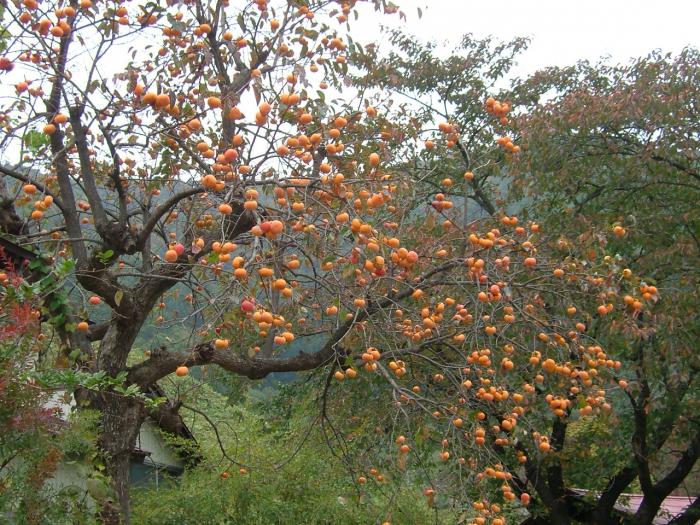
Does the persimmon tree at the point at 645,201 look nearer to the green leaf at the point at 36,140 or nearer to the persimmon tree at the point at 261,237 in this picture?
the persimmon tree at the point at 261,237

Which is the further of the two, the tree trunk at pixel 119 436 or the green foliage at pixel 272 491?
the green foliage at pixel 272 491

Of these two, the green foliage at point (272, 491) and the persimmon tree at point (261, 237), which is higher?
the persimmon tree at point (261, 237)

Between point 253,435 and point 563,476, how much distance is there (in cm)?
397

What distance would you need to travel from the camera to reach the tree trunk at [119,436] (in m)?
3.83

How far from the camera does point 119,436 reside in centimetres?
391

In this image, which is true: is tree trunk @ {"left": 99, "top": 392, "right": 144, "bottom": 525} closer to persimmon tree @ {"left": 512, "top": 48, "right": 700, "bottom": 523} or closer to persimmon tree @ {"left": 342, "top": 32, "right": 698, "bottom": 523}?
persimmon tree @ {"left": 342, "top": 32, "right": 698, "bottom": 523}

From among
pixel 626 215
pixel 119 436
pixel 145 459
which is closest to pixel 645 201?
pixel 626 215

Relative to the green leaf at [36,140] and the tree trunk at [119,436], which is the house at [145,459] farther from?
the green leaf at [36,140]

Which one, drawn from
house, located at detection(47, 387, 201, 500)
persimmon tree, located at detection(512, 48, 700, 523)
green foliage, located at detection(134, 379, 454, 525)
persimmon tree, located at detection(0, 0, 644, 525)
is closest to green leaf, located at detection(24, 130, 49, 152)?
persimmon tree, located at detection(0, 0, 644, 525)

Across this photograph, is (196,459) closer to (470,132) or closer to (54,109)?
(54,109)

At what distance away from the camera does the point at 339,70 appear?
3998 millimetres

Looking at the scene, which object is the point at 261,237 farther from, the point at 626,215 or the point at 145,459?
the point at 145,459

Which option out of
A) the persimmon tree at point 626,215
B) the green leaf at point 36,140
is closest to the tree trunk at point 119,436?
the green leaf at point 36,140

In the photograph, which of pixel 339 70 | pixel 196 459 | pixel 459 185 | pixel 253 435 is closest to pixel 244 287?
pixel 339 70
